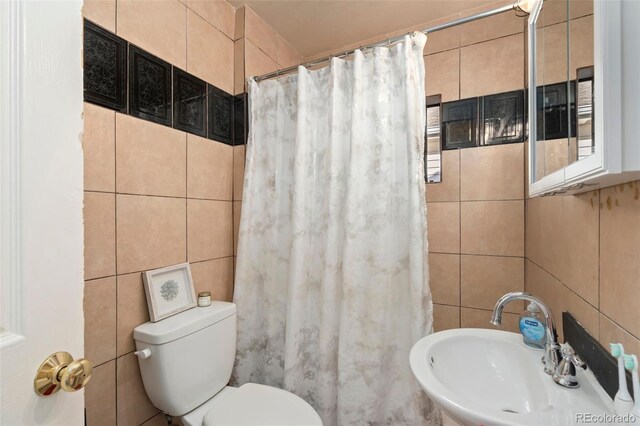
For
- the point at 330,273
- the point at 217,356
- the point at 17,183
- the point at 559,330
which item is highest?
the point at 17,183

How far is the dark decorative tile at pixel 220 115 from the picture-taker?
5.46ft

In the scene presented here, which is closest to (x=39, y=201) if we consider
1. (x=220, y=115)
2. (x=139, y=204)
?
(x=139, y=204)

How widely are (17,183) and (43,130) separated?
92 millimetres

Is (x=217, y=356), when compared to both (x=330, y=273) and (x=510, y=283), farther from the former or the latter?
(x=510, y=283)

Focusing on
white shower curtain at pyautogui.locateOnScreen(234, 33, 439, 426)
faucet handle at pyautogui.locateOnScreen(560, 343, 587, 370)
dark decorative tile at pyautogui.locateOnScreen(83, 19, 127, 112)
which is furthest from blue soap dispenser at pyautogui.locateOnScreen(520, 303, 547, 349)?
dark decorative tile at pyautogui.locateOnScreen(83, 19, 127, 112)

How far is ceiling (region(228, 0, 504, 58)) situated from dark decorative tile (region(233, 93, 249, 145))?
0.55m

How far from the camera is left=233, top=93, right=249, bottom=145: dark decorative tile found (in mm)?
1798

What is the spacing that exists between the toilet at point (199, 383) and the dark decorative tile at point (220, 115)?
941mm

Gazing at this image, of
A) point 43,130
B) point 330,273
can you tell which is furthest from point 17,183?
point 330,273

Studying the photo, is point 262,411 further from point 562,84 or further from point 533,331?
point 562,84

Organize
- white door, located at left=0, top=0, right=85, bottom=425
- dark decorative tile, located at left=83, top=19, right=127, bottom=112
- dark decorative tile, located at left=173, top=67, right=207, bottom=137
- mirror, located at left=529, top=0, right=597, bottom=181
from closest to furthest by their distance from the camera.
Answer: white door, located at left=0, top=0, right=85, bottom=425
mirror, located at left=529, top=0, right=597, bottom=181
dark decorative tile, located at left=83, top=19, right=127, bottom=112
dark decorative tile, located at left=173, top=67, right=207, bottom=137

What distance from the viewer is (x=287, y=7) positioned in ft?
5.86

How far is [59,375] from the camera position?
47cm

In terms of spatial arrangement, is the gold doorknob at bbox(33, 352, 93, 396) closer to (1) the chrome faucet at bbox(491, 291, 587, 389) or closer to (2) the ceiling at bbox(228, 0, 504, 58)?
(1) the chrome faucet at bbox(491, 291, 587, 389)
